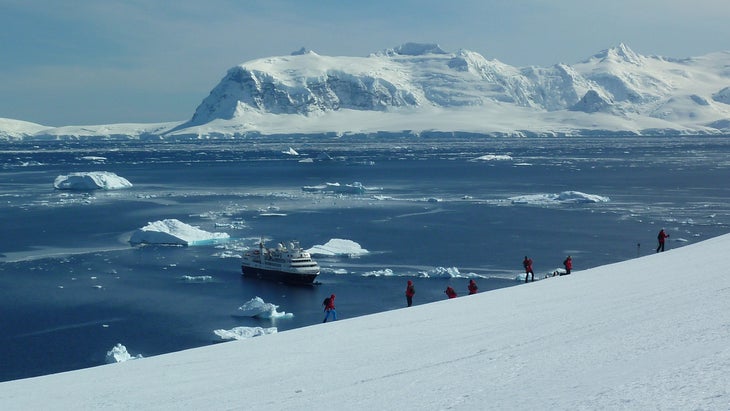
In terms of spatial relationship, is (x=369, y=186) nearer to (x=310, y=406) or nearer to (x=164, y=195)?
(x=164, y=195)

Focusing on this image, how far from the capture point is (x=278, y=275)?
101ft

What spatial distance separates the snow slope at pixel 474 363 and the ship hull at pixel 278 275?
17.3 m

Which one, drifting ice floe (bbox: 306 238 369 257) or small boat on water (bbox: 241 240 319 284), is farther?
drifting ice floe (bbox: 306 238 369 257)

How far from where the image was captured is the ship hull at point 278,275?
29.9 m

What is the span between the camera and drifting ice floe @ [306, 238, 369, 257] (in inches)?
1388

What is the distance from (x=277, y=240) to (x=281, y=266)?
26.8ft

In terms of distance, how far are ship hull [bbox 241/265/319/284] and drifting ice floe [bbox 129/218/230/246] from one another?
25.3 ft

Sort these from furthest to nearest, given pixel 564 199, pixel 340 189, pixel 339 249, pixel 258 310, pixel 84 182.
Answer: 1. pixel 84 182
2. pixel 340 189
3. pixel 564 199
4. pixel 339 249
5. pixel 258 310

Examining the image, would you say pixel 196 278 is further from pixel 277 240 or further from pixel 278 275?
pixel 277 240

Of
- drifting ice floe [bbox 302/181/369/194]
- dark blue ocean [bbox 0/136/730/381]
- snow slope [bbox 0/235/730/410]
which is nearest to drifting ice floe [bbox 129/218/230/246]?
dark blue ocean [bbox 0/136/730/381]

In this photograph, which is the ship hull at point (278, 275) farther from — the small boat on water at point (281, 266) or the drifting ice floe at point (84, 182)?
the drifting ice floe at point (84, 182)

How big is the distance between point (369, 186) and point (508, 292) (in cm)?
5800

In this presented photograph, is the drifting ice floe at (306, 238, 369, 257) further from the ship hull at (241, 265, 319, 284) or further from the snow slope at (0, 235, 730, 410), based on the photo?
the snow slope at (0, 235, 730, 410)

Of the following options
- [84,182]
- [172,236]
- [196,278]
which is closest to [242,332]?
[196,278]
